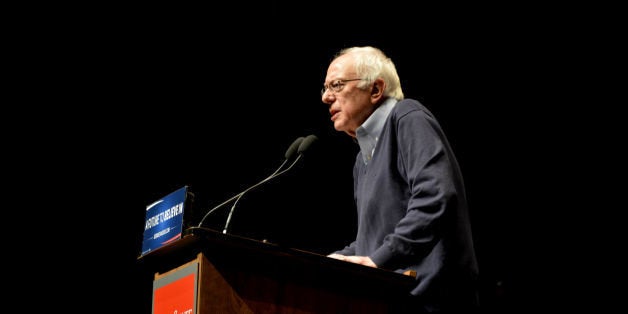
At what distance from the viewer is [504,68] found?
11.8 ft

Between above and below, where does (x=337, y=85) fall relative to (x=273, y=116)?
below

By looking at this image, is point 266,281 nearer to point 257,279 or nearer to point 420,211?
point 257,279

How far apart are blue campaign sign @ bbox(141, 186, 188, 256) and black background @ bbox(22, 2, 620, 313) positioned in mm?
1512

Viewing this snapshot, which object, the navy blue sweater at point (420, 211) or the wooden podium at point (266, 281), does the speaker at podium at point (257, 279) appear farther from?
the navy blue sweater at point (420, 211)

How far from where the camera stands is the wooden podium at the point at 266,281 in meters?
1.37

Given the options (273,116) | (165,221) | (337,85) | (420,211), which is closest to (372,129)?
(337,85)

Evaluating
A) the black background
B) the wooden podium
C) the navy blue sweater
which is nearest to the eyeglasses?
the navy blue sweater

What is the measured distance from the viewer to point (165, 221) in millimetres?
1596

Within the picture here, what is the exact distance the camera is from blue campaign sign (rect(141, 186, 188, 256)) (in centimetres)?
152

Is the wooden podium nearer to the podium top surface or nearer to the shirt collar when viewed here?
the podium top surface

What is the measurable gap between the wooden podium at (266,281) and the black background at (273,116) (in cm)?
172

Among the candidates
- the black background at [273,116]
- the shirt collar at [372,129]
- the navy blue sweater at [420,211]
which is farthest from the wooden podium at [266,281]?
the black background at [273,116]

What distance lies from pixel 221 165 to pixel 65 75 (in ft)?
3.34

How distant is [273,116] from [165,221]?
2396 mm
